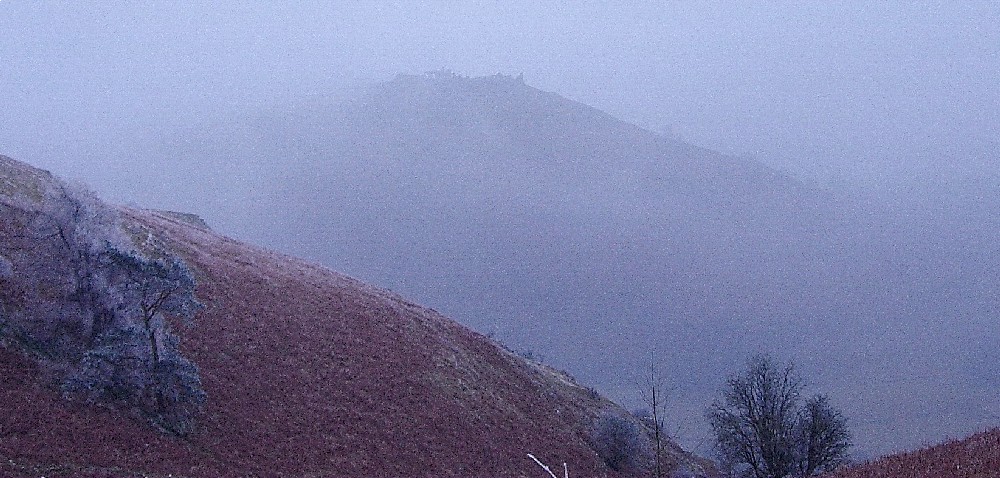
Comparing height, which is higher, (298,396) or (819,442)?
(819,442)

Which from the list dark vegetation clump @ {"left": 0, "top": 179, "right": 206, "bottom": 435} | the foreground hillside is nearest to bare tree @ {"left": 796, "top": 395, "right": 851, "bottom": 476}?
the foreground hillside

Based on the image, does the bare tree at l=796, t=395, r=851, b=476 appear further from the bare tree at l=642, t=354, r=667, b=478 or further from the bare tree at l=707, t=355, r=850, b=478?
the bare tree at l=642, t=354, r=667, b=478

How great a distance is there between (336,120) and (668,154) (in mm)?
91181

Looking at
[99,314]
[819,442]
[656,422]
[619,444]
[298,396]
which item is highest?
[819,442]

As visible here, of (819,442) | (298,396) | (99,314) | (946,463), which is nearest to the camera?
(946,463)

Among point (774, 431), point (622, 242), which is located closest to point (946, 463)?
point (774, 431)

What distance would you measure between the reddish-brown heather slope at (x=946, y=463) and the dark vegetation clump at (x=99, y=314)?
1895 cm

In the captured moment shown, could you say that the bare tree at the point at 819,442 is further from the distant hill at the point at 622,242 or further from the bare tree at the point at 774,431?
the distant hill at the point at 622,242

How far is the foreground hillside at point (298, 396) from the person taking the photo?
18.7m

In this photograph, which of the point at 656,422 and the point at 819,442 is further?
the point at 819,442

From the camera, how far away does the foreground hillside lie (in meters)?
18.7

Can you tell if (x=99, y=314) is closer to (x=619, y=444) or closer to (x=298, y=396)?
(x=298, y=396)

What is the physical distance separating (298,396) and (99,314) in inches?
298

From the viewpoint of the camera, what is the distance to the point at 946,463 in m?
10.3
